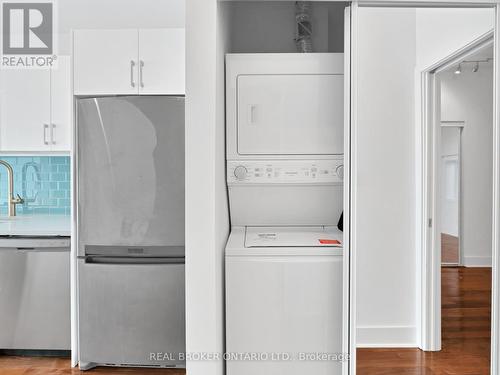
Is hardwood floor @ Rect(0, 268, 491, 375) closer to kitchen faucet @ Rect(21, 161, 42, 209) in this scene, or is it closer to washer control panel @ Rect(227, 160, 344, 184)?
washer control panel @ Rect(227, 160, 344, 184)

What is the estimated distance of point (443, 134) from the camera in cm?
219

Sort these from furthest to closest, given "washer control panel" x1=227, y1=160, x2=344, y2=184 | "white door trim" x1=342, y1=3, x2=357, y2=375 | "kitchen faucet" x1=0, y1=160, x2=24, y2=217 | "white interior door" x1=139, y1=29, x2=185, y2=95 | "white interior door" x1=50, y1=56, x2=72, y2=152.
→ "kitchen faucet" x1=0, y1=160, x2=24, y2=217
"white interior door" x1=50, y1=56, x2=72, y2=152
"white interior door" x1=139, y1=29, x2=185, y2=95
"washer control panel" x1=227, y1=160, x2=344, y2=184
"white door trim" x1=342, y1=3, x2=357, y2=375

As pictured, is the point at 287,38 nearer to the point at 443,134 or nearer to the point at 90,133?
the point at 443,134

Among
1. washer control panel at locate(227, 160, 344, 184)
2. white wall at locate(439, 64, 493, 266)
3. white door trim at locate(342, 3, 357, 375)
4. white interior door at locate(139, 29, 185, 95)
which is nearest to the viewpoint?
white door trim at locate(342, 3, 357, 375)

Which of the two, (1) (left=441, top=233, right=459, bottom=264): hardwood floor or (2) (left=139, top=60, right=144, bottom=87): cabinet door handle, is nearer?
(1) (left=441, top=233, right=459, bottom=264): hardwood floor

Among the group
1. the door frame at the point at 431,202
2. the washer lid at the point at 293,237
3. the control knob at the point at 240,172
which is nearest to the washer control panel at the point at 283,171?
the control knob at the point at 240,172

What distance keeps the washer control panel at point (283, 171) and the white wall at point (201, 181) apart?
36 centimetres

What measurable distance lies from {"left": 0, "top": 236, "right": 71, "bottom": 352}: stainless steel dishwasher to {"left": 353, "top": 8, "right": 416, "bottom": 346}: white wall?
6.30 ft

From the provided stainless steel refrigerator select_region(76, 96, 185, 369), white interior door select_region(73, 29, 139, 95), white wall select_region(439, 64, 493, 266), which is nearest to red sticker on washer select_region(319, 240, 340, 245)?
white wall select_region(439, 64, 493, 266)

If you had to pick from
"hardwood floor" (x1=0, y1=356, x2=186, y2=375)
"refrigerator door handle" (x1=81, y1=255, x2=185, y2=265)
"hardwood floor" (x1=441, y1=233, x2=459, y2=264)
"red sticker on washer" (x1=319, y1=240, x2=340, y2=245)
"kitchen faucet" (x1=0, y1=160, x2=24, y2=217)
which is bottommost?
"hardwood floor" (x1=0, y1=356, x2=186, y2=375)

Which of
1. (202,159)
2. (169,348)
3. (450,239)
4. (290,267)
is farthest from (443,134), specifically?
(169,348)

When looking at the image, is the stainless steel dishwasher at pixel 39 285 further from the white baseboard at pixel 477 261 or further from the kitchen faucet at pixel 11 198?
the white baseboard at pixel 477 261

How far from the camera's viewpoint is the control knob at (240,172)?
2213mm

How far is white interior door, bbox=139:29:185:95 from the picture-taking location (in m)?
2.75
